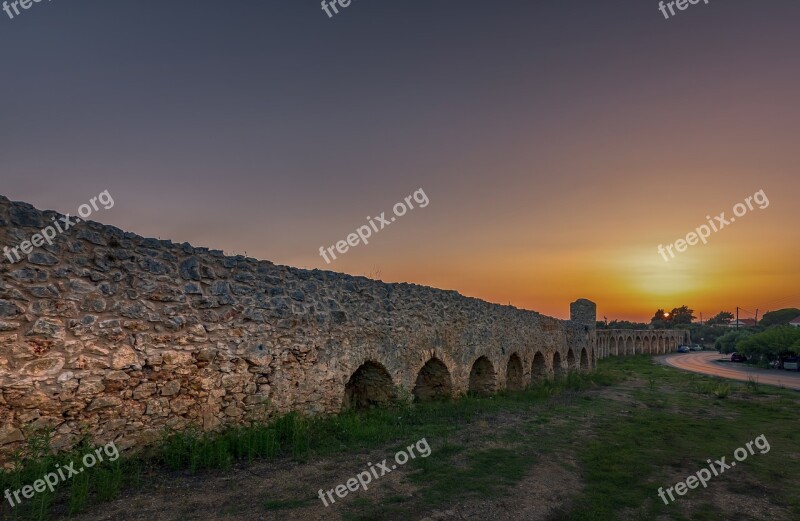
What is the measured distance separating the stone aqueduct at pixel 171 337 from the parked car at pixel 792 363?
33030mm

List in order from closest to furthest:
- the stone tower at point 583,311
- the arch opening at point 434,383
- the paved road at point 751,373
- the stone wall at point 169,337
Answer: the stone wall at point 169,337 → the arch opening at point 434,383 → the paved road at point 751,373 → the stone tower at point 583,311

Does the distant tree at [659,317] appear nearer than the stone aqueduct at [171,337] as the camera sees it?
No

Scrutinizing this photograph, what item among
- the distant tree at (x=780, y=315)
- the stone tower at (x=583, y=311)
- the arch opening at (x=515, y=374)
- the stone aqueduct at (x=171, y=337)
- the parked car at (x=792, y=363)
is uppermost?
the distant tree at (x=780, y=315)

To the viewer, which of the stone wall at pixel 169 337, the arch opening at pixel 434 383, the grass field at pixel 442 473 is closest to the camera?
the grass field at pixel 442 473

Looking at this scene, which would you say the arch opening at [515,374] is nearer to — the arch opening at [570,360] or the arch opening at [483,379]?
the arch opening at [483,379]

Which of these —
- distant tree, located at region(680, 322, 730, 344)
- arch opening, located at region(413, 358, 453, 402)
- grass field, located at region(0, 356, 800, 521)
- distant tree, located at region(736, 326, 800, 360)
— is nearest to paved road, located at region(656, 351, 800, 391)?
distant tree, located at region(736, 326, 800, 360)

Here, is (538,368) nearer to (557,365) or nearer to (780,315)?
(557,365)

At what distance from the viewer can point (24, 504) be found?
4.13 meters

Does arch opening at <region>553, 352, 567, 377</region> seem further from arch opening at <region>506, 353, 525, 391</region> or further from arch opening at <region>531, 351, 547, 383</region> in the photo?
arch opening at <region>506, 353, 525, 391</region>

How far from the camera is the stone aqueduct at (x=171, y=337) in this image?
458cm

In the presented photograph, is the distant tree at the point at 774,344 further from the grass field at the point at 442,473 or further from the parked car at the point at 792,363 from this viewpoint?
the grass field at the point at 442,473

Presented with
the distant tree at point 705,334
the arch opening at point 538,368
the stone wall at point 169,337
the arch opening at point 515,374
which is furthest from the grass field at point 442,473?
the distant tree at point 705,334

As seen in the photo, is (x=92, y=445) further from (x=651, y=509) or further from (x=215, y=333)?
(x=651, y=509)

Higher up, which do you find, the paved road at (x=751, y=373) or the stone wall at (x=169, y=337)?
the stone wall at (x=169, y=337)
